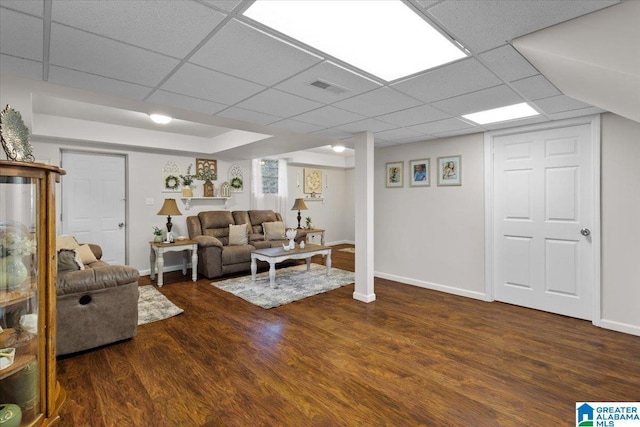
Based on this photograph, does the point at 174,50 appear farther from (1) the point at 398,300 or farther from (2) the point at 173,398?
(1) the point at 398,300

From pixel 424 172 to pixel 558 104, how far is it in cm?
196

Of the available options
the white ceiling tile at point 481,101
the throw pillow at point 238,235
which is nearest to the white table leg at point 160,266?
the throw pillow at point 238,235

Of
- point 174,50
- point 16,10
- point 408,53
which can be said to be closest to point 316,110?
point 408,53

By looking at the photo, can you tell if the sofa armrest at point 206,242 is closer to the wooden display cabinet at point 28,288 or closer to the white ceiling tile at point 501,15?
the wooden display cabinet at point 28,288

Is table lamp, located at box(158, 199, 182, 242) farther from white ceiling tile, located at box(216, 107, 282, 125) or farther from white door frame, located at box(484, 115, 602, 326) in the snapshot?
white door frame, located at box(484, 115, 602, 326)

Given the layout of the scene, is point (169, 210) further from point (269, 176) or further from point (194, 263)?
point (269, 176)

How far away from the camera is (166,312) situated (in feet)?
11.8

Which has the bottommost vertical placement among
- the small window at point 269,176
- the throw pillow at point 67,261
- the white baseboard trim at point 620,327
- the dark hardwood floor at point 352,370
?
the dark hardwood floor at point 352,370

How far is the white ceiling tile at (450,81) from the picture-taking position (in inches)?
82.5

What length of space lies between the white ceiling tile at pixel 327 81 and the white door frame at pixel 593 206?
2359 millimetres

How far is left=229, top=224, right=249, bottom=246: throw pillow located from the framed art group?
2.84 meters

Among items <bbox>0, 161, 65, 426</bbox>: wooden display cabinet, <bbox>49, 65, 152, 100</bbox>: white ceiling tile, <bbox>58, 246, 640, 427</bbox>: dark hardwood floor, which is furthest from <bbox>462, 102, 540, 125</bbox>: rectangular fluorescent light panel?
<bbox>0, 161, 65, 426</bbox>: wooden display cabinet

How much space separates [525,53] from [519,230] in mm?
2628

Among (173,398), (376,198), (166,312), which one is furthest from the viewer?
(376,198)
